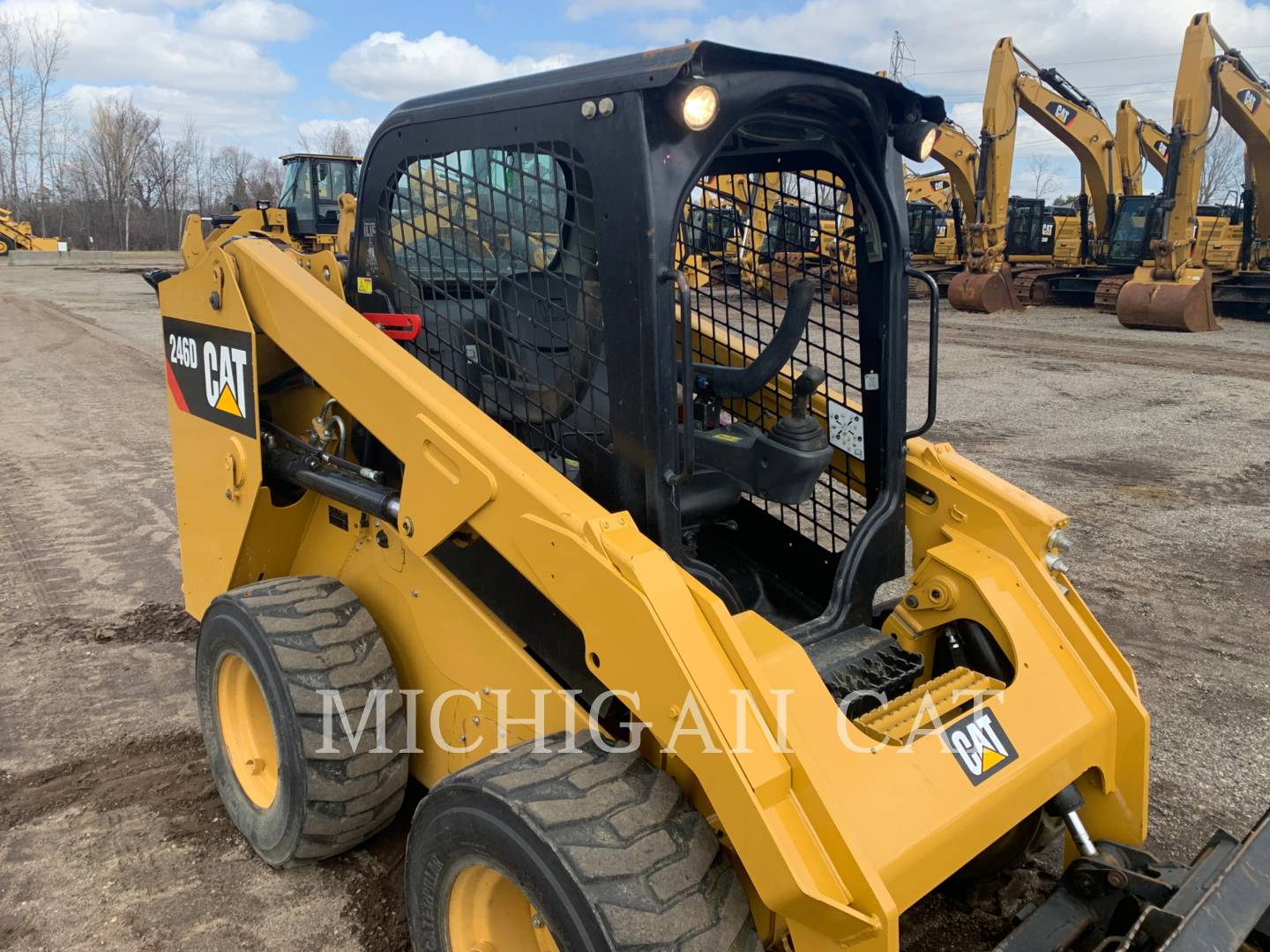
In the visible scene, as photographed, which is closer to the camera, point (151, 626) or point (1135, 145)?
point (151, 626)

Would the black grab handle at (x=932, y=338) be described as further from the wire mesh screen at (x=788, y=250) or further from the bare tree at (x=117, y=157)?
the bare tree at (x=117, y=157)

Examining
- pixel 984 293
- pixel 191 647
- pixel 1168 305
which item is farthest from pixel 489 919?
pixel 984 293

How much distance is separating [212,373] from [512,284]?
1222 millimetres

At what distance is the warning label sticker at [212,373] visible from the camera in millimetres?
2959

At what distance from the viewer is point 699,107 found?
6.48ft

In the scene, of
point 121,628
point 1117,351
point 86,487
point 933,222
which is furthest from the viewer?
point 933,222

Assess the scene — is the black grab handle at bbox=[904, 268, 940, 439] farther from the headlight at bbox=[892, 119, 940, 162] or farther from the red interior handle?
the red interior handle

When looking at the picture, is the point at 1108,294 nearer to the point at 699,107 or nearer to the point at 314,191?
the point at 314,191

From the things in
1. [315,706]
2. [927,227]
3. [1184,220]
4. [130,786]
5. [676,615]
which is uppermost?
[927,227]

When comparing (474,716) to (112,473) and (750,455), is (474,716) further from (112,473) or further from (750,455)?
(112,473)

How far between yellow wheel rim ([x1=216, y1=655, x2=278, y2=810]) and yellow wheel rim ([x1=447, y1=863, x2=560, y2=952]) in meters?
1.08

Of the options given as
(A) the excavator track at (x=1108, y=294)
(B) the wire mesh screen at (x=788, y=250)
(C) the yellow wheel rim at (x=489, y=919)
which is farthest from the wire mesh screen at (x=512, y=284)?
(A) the excavator track at (x=1108, y=294)

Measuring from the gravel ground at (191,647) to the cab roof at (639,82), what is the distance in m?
2.05

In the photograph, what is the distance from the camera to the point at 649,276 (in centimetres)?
208
